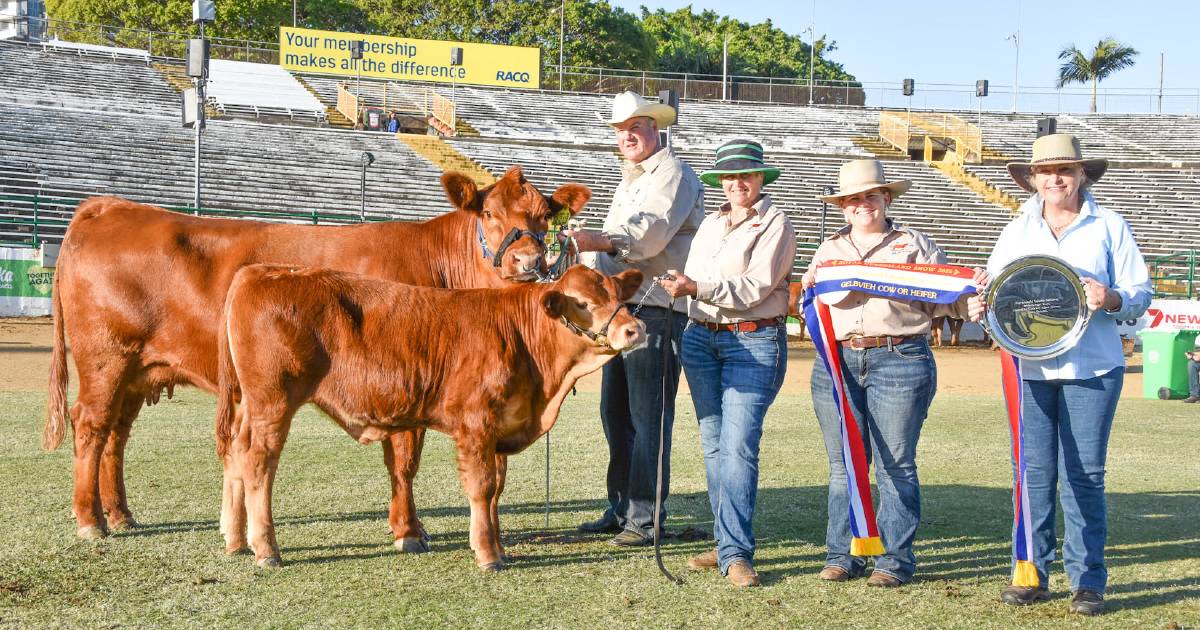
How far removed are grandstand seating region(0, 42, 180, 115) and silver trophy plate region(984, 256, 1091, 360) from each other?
101 feet

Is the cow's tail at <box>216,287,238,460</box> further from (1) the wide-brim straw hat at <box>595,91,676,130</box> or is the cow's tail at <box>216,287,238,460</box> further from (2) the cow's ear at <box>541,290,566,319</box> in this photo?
(1) the wide-brim straw hat at <box>595,91,676,130</box>

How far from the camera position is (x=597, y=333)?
5086 mm

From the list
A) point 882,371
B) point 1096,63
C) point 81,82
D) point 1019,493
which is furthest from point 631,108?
point 1096,63

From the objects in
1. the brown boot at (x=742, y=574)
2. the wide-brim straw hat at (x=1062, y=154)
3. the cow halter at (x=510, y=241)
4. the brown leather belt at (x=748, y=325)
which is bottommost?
the brown boot at (x=742, y=574)

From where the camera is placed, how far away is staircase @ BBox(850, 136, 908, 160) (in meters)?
40.0

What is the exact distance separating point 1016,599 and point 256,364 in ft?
11.4

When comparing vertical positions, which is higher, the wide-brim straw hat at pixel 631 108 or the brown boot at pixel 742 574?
the wide-brim straw hat at pixel 631 108

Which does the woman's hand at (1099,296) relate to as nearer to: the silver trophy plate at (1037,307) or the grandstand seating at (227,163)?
the silver trophy plate at (1037,307)

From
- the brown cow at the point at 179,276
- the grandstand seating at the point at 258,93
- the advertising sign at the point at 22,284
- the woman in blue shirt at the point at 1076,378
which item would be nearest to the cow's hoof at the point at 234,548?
the brown cow at the point at 179,276

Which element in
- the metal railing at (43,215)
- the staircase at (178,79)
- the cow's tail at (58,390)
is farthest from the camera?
the staircase at (178,79)

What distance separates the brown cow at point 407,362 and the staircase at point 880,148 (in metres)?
35.9

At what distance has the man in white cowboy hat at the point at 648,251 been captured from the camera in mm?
5711

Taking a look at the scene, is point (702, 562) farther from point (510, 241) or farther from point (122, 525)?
point (122, 525)

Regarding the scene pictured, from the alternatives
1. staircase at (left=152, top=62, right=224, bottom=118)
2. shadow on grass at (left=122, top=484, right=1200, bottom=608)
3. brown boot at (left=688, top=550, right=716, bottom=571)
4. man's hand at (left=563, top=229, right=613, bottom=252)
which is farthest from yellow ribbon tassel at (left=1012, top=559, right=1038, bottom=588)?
staircase at (left=152, top=62, right=224, bottom=118)
